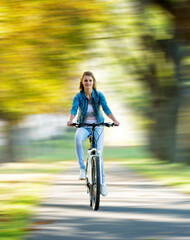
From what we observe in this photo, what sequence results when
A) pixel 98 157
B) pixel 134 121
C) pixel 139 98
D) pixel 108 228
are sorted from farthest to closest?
pixel 134 121 → pixel 139 98 → pixel 98 157 → pixel 108 228

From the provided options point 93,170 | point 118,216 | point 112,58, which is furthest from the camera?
point 112,58

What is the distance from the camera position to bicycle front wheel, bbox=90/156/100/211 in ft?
24.5

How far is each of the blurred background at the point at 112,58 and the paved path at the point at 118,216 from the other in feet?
24.1

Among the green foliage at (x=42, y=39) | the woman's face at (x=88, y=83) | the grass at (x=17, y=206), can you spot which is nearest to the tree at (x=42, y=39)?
the green foliage at (x=42, y=39)

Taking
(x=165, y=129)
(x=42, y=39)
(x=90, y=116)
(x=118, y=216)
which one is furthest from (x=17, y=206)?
(x=165, y=129)

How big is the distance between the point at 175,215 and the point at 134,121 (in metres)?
15.6

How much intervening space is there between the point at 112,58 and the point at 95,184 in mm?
12188

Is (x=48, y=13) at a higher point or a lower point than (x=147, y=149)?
higher

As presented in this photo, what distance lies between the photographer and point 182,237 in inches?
224

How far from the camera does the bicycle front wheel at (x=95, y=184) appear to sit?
24.5 feet

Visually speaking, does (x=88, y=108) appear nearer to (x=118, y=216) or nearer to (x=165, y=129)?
(x=118, y=216)

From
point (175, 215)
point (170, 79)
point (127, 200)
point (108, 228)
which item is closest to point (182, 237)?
point (108, 228)

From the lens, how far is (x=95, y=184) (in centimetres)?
773

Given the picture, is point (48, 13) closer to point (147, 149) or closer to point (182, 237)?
point (147, 149)
